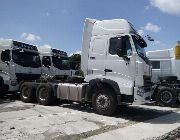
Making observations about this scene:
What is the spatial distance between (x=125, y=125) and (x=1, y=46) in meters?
Answer: 9.26

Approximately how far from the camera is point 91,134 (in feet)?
29.8

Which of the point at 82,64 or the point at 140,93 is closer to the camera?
the point at 140,93

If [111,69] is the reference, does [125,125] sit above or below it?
below

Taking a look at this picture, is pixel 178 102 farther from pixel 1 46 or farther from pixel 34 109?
pixel 1 46

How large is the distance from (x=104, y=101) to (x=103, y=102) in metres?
0.06

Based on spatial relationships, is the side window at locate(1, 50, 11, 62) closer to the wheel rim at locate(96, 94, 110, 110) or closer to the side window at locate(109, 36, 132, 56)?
the wheel rim at locate(96, 94, 110, 110)

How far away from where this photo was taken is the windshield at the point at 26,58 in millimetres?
16953

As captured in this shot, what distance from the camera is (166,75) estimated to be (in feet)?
63.1

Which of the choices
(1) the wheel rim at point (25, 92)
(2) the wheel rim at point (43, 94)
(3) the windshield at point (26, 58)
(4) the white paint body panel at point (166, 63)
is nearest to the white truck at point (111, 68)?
(2) the wheel rim at point (43, 94)

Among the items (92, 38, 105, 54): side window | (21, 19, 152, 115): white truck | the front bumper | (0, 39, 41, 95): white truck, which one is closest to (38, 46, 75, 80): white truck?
(0, 39, 41, 95): white truck

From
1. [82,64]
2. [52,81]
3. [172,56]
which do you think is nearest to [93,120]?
[82,64]

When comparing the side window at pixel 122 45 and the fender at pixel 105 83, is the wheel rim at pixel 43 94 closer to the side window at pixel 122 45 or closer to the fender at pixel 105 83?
the fender at pixel 105 83

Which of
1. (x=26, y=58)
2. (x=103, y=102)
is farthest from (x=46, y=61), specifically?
(x=103, y=102)

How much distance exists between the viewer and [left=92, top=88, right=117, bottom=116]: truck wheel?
12.1 metres
